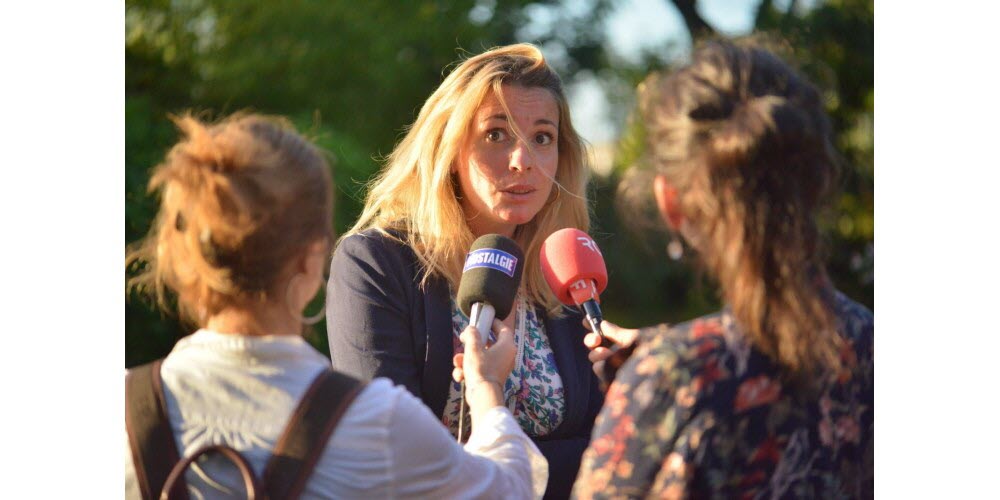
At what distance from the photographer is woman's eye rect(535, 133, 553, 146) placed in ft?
8.89

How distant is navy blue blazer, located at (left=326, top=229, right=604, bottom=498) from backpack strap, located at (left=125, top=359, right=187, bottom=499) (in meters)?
0.78

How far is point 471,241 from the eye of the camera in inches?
104

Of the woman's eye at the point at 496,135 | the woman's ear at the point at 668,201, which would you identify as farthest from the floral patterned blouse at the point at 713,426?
the woman's eye at the point at 496,135

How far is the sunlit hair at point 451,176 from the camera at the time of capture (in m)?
2.59

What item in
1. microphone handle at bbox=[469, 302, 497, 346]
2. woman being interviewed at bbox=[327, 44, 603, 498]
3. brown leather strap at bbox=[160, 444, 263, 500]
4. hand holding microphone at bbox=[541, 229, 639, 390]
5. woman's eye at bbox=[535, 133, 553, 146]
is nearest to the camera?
brown leather strap at bbox=[160, 444, 263, 500]

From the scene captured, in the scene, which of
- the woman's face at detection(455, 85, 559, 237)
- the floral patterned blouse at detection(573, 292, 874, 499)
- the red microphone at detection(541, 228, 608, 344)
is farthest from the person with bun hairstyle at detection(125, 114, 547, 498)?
the woman's face at detection(455, 85, 559, 237)

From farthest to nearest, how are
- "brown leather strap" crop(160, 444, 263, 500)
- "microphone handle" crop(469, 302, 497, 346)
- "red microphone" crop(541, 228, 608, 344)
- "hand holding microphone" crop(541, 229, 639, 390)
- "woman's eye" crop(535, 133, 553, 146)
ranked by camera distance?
1. "woman's eye" crop(535, 133, 553, 146)
2. "red microphone" crop(541, 228, 608, 344)
3. "hand holding microphone" crop(541, 229, 639, 390)
4. "microphone handle" crop(469, 302, 497, 346)
5. "brown leather strap" crop(160, 444, 263, 500)

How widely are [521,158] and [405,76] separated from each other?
409 cm

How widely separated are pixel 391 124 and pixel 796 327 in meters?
5.25

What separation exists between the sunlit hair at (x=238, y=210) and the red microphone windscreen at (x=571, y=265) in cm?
77

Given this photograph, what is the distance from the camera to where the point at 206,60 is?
5242 millimetres

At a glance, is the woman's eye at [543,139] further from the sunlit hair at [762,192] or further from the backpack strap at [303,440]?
the backpack strap at [303,440]

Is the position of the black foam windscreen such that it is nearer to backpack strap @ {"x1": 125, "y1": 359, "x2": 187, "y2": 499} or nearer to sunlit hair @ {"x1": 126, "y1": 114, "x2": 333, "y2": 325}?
sunlit hair @ {"x1": 126, "y1": 114, "x2": 333, "y2": 325}
